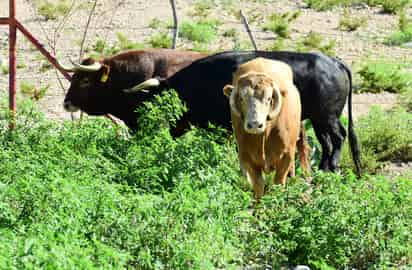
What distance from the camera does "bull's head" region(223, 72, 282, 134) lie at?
11.2 m

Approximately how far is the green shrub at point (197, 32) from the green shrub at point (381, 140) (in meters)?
6.42

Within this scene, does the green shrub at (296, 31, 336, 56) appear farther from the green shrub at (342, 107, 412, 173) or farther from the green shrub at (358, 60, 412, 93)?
the green shrub at (342, 107, 412, 173)

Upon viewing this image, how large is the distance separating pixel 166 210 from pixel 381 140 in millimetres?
6033

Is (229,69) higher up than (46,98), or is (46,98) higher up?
(229,69)

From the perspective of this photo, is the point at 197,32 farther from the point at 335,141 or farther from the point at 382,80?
the point at 335,141

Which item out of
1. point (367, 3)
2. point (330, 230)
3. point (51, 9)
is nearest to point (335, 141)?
point (330, 230)

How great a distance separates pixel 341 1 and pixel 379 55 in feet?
18.4

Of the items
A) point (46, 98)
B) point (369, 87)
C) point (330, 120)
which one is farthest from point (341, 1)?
point (330, 120)

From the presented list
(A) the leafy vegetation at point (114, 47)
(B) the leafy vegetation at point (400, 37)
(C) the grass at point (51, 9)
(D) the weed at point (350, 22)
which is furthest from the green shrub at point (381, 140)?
(C) the grass at point (51, 9)

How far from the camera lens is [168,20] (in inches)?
917

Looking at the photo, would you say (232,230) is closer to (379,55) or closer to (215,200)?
(215,200)

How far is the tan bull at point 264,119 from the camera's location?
37.2 ft

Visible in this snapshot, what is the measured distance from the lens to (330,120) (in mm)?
Answer: 13609

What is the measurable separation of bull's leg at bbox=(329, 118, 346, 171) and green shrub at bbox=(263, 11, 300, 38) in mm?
9067
